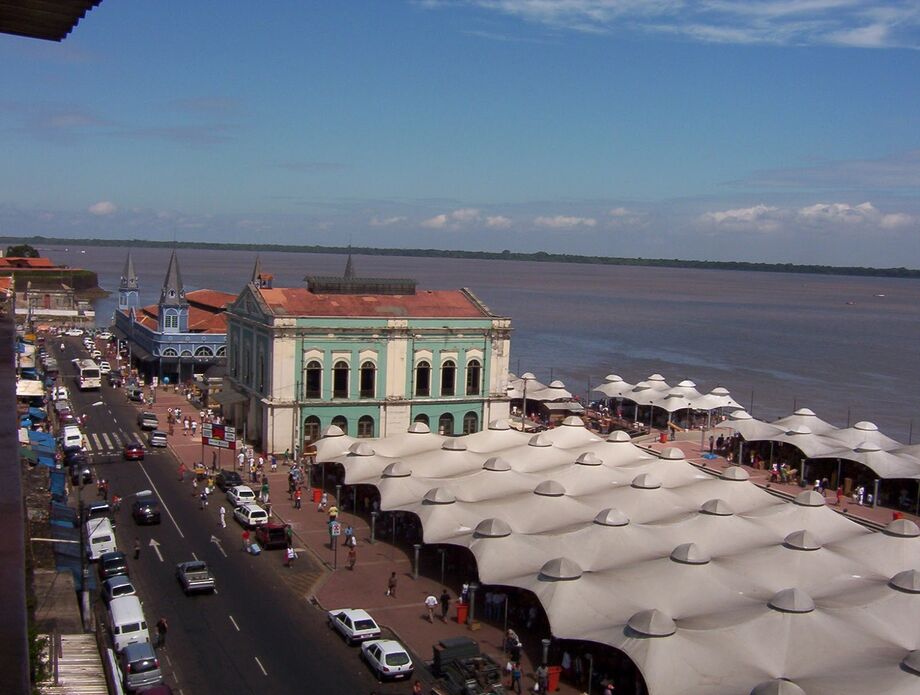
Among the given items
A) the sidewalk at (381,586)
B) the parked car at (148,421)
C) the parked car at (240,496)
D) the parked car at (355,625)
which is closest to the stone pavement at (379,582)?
the sidewalk at (381,586)

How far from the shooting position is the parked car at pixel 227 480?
36125 mm

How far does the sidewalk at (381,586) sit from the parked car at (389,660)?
1366 mm

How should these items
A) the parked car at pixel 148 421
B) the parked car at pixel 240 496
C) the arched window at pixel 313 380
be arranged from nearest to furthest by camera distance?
the parked car at pixel 240 496 < the arched window at pixel 313 380 < the parked car at pixel 148 421

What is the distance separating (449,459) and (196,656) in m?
14.4

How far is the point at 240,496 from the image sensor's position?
33.6 m

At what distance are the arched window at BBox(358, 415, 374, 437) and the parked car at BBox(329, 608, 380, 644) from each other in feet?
70.1

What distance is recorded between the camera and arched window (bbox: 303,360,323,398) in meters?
43.4

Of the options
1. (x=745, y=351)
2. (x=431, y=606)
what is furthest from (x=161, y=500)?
(x=745, y=351)

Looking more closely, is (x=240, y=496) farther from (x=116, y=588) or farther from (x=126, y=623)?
(x=126, y=623)

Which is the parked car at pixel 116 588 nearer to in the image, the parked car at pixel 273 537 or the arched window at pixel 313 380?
the parked car at pixel 273 537

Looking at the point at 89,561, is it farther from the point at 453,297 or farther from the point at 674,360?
the point at 674,360

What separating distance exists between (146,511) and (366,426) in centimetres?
1463

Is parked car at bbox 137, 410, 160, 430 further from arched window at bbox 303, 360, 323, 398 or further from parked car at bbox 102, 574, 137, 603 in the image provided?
parked car at bbox 102, 574, 137, 603

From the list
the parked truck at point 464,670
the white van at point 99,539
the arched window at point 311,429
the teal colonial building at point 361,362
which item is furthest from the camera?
the arched window at point 311,429
